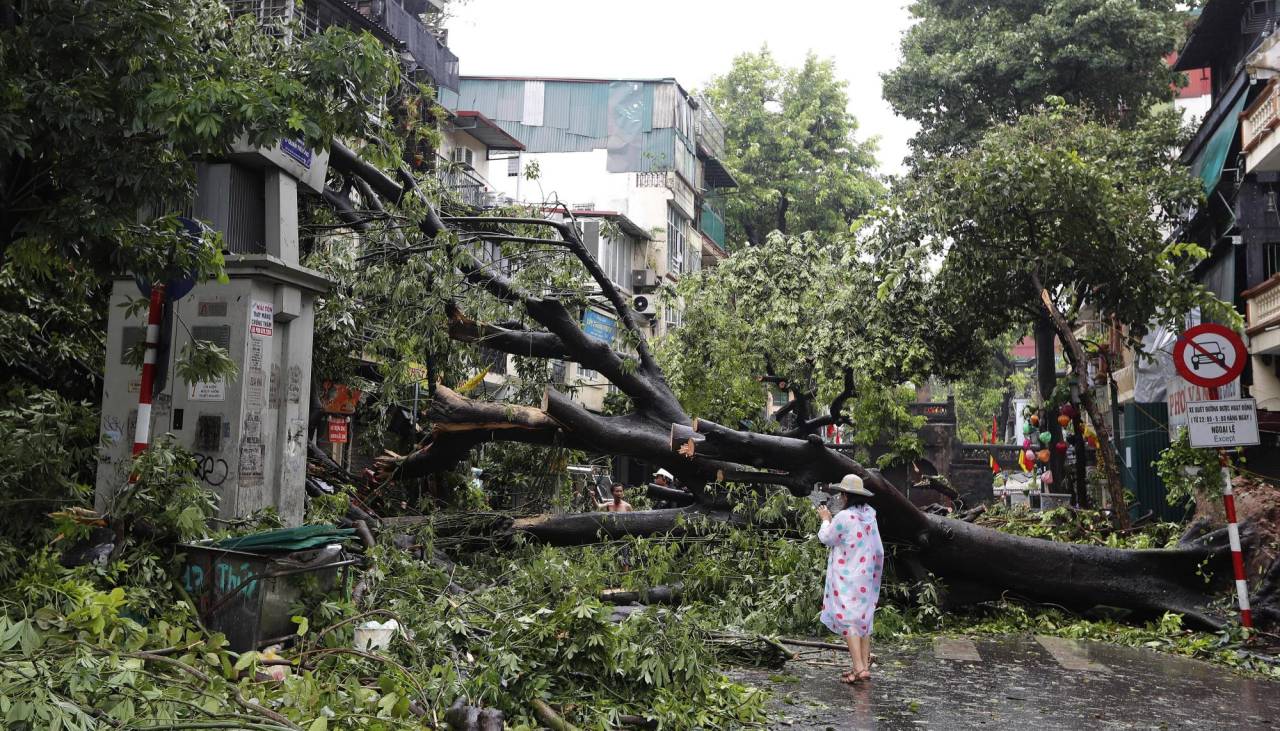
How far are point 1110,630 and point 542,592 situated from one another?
6.21 metres

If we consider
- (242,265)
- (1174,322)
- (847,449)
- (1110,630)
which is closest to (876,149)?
(847,449)

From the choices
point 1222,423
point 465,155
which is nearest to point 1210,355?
point 1222,423

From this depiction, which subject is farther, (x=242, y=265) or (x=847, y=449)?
(x=847, y=449)

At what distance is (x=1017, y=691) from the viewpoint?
8.04 meters

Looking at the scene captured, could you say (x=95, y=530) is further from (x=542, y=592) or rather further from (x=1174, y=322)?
(x=1174, y=322)

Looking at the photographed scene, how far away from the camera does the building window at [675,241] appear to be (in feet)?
141

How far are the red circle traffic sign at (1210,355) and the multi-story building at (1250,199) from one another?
9.75 m

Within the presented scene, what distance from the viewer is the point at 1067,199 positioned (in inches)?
647

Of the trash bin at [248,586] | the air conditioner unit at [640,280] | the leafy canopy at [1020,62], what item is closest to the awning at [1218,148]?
the leafy canopy at [1020,62]

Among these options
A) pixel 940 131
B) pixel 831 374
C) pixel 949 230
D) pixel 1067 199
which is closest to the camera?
pixel 1067 199

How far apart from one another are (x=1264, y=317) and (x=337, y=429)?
1638 cm

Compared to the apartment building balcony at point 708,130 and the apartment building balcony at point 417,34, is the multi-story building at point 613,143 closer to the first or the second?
the apartment building balcony at point 708,130

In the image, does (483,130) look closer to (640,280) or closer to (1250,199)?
(640,280)

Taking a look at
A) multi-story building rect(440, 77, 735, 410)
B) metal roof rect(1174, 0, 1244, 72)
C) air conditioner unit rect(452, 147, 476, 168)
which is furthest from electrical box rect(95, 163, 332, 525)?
multi-story building rect(440, 77, 735, 410)
